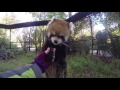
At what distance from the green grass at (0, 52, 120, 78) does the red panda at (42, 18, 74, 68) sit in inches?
4.8

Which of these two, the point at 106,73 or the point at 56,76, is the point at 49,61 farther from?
the point at 106,73

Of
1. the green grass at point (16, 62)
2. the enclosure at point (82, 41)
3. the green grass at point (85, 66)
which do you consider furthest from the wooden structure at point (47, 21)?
the green grass at point (16, 62)

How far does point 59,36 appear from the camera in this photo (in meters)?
2.84

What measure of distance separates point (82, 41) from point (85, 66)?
1.12 ft

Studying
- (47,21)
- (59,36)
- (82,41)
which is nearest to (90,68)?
(82,41)

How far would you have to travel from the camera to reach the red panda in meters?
2.83

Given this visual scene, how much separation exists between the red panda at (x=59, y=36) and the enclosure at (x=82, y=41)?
0.20 ft

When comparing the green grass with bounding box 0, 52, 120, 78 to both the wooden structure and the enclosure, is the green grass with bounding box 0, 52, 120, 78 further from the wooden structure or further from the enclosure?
the wooden structure

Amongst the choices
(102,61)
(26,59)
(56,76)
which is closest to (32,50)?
(26,59)

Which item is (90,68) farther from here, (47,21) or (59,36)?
(47,21)

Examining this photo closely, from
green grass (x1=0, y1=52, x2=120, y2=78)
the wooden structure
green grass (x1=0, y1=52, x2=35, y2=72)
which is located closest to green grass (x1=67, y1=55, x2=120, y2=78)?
green grass (x1=0, y1=52, x2=120, y2=78)

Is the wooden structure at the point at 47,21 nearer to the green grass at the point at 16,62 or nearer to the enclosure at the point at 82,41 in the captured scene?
the enclosure at the point at 82,41

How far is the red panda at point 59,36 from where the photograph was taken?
283 cm
